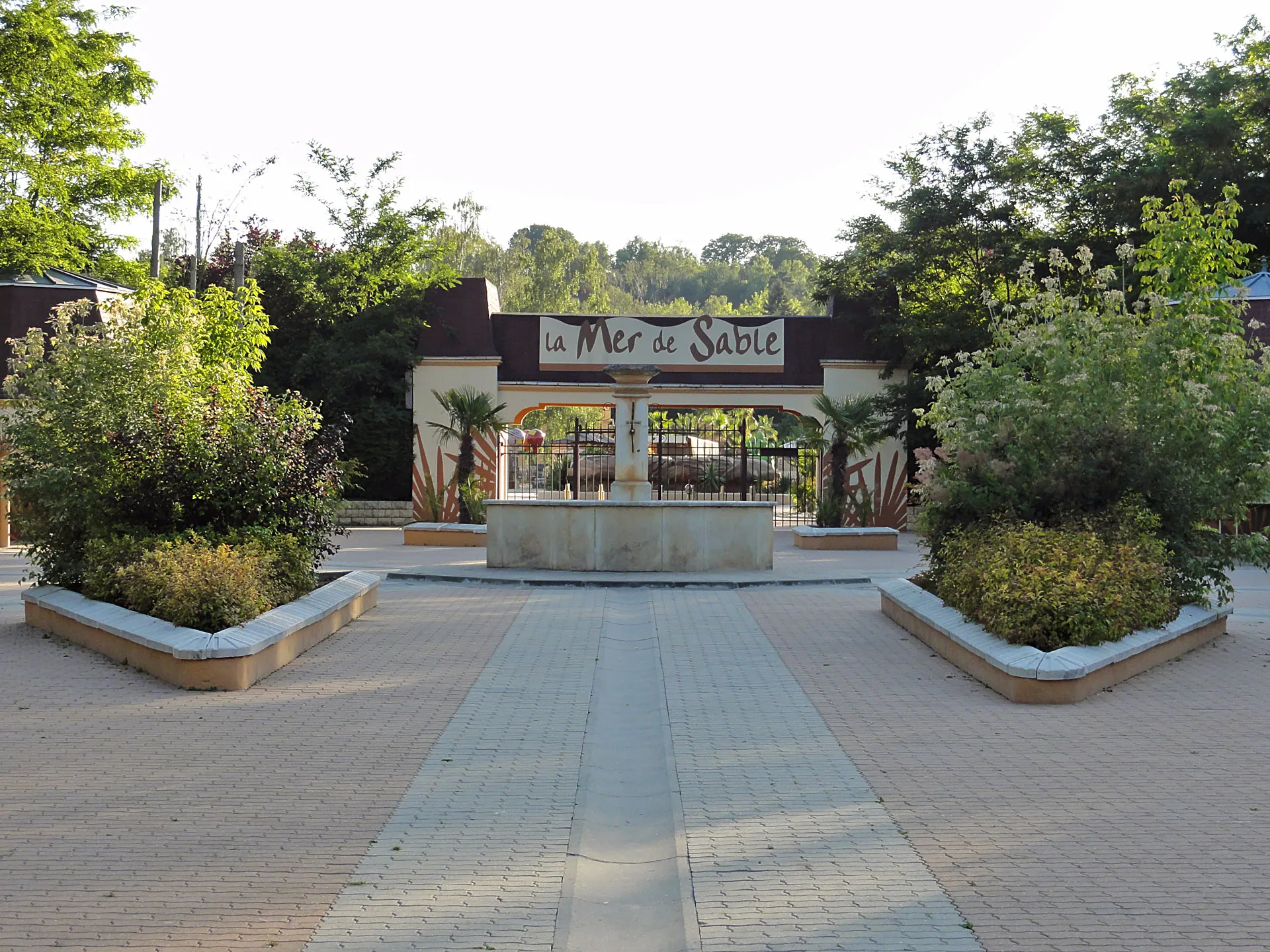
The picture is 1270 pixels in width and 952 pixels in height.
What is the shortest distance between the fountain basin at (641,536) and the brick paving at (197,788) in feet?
24.2

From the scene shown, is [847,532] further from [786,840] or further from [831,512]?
[786,840]

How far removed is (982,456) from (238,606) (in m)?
7.57

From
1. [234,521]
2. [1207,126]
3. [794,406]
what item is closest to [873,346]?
[794,406]

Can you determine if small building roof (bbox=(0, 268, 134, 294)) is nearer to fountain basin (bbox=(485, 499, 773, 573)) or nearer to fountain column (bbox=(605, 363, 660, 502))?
fountain column (bbox=(605, 363, 660, 502))

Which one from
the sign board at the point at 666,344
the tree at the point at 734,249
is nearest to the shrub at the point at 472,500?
the sign board at the point at 666,344

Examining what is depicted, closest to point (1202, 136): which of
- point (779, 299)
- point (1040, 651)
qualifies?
point (1040, 651)

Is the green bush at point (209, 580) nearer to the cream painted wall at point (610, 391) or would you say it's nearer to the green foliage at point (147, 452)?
the green foliage at point (147, 452)

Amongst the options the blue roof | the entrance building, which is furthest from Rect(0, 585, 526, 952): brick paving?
the blue roof

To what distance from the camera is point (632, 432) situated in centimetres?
2130

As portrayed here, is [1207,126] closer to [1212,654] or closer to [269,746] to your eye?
[1212,654]

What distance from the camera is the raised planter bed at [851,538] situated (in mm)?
24984

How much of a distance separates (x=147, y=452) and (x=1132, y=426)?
A: 10066mm

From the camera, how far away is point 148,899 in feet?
16.9

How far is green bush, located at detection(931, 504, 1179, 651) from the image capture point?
9.95 meters
